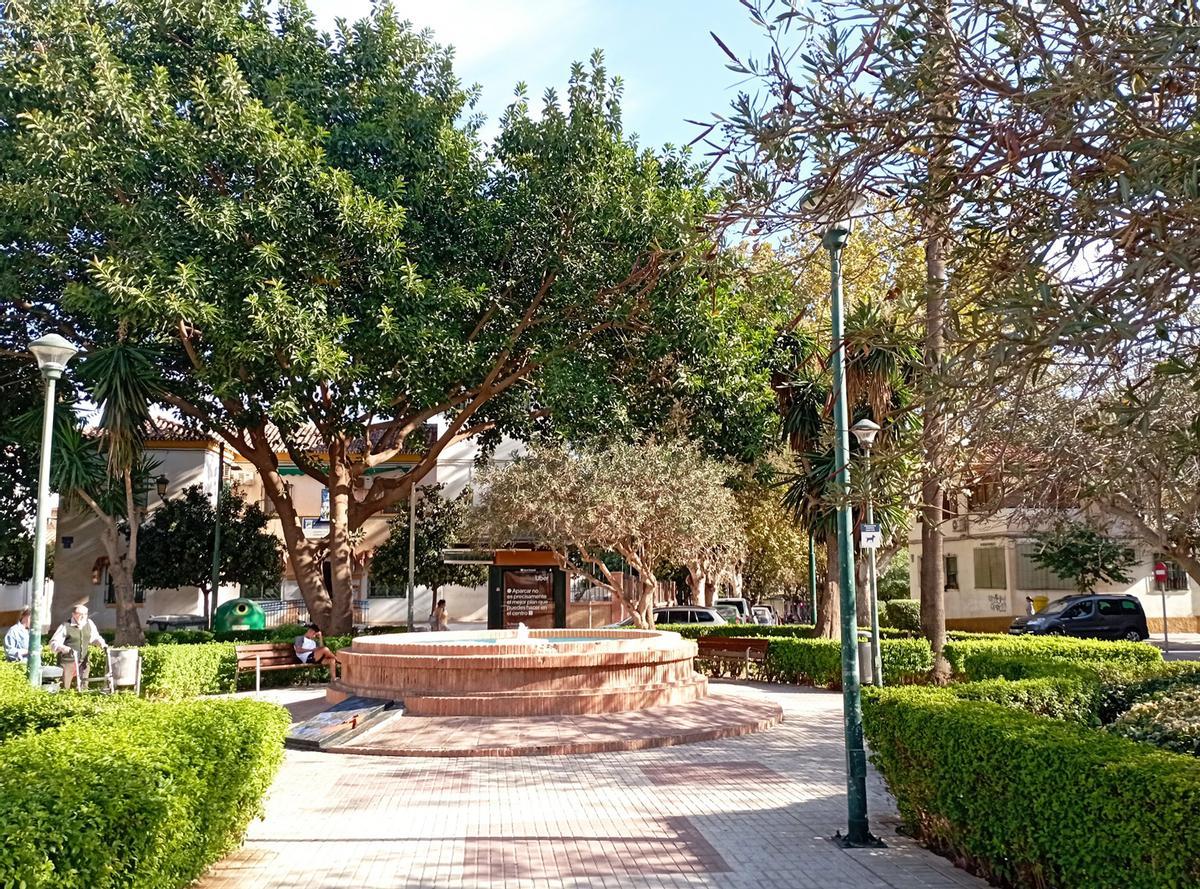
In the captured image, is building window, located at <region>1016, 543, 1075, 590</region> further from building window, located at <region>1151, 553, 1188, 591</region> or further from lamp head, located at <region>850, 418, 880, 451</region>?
lamp head, located at <region>850, 418, 880, 451</region>

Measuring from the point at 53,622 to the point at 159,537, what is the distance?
451cm

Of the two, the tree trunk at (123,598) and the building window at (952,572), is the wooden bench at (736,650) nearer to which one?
the tree trunk at (123,598)

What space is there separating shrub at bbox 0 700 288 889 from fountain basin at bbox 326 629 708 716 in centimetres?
570

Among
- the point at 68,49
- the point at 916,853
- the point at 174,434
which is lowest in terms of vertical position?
the point at 916,853

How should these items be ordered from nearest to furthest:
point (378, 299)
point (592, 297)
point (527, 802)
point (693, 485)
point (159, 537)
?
1. point (527, 802)
2. point (378, 299)
3. point (592, 297)
4. point (693, 485)
5. point (159, 537)

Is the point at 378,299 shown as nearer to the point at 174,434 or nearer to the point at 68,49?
the point at 68,49

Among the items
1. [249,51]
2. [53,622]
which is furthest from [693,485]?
[53,622]

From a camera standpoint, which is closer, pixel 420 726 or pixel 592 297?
pixel 420 726

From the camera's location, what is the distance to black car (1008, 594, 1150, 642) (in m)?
29.2

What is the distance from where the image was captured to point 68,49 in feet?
56.6

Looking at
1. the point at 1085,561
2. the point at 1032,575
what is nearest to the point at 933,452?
the point at 1085,561

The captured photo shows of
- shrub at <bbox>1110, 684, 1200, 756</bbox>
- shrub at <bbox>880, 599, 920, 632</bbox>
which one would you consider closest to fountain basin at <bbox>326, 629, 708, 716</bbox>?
shrub at <bbox>1110, 684, 1200, 756</bbox>

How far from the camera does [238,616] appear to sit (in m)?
26.5

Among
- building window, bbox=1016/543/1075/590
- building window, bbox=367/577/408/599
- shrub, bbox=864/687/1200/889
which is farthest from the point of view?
building window, bbox=367/577/408/599
